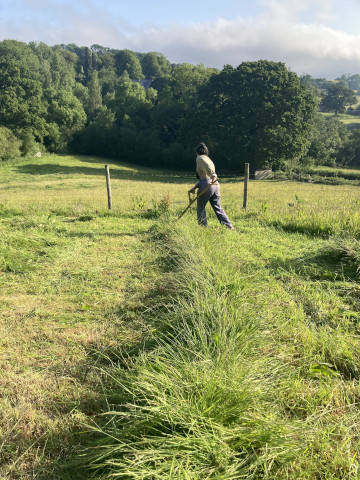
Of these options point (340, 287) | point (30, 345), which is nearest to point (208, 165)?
point (340, 287)

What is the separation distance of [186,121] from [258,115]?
850 cm

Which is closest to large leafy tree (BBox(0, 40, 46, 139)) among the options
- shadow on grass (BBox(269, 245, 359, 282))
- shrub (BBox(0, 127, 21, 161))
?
shrub (BBox(0, 127, 21, 161))

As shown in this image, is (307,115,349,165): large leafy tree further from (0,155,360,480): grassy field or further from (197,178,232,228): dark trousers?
(0,155,360,480): grassy field

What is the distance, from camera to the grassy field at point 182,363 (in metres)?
1.84

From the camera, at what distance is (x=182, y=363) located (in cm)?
236

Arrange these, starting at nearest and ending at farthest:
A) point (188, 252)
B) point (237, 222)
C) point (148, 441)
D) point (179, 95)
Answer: point (148, 441)
point (188, 252)
point (237, 222)
point (179, 95)

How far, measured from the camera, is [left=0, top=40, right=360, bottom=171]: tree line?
3422 cm

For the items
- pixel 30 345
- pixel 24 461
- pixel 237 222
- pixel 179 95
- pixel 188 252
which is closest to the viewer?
pixel 24 461

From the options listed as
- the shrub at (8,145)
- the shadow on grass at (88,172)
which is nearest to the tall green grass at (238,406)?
the shadow on grass at (88,172)

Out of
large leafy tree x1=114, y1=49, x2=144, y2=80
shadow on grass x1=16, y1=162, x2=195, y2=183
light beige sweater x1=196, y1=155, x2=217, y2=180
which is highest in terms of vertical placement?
large leafy tree x1=114, y1=49, x2=144, y2=80

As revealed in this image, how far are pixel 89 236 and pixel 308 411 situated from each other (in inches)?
258

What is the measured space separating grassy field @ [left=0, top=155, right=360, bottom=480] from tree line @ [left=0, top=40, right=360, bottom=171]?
1184 inches

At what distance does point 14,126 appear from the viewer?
42.7 metres

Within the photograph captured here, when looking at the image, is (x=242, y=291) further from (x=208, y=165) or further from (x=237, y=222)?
(x=237, y=222)
